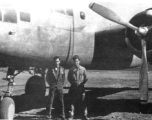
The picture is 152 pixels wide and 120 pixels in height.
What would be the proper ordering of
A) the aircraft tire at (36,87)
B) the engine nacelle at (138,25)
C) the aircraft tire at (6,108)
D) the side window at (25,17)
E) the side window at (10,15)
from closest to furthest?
the aircraft tire at (6,108), the side window at (10,15), the side window at (25,17), the engine nacelle at (138,25), the aircraft tire at (36,87)

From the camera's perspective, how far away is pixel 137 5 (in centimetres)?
1095

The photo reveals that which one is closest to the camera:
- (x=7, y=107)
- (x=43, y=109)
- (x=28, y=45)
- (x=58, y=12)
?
(x=7, y=107)

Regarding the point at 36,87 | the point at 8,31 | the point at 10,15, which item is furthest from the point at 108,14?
the point at 36,87

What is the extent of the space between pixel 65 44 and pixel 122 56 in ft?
7.64

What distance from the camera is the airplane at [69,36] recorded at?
7.80m

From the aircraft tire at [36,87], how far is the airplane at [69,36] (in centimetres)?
258

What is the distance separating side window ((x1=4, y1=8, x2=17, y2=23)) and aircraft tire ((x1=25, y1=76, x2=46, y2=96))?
4.61 meters

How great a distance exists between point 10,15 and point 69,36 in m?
1.97

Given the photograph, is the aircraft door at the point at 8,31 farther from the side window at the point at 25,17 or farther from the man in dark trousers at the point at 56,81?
the man in dark trousers at the point at 56,81

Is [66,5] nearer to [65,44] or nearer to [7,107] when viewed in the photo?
[65,44]

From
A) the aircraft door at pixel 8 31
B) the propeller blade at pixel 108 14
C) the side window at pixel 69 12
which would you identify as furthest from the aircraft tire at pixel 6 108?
the propeller blade at pixel 108 14

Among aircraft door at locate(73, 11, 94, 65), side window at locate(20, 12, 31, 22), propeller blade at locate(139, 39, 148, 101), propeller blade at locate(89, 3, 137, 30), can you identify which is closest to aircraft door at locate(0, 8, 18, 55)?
side window at locate(20, 12, 31, 22)

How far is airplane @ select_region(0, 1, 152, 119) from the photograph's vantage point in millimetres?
7801

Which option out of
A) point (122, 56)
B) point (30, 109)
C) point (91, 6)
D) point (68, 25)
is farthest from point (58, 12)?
point (30, 109)
